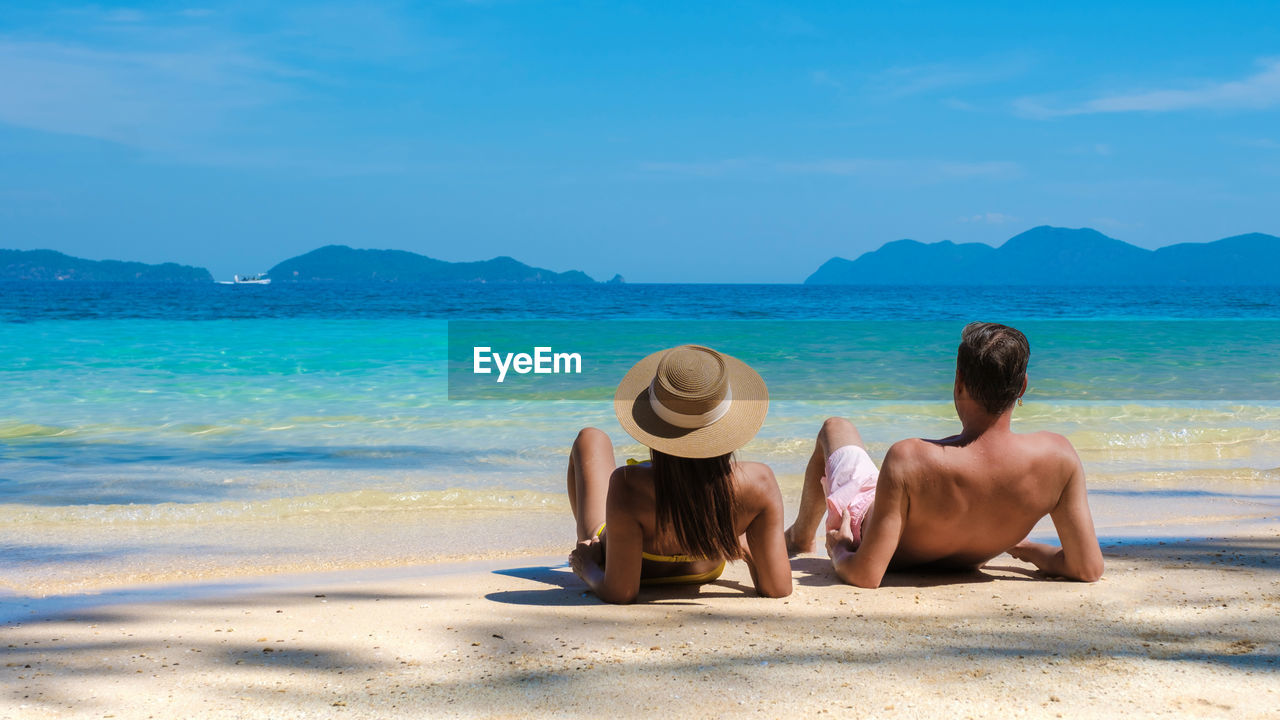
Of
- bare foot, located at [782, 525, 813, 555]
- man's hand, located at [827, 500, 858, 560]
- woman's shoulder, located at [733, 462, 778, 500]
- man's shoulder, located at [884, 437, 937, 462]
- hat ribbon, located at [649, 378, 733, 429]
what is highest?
hat ribbon, located at [649, 378, 733, 429]

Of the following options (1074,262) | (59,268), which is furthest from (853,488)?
(1074,262)

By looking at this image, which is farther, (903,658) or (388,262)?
(388,262)

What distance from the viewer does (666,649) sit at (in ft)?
9.29

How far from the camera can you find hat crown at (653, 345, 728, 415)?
2.93 m

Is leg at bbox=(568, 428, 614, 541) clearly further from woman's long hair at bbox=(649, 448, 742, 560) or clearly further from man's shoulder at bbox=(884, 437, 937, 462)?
man's shoulder at bbox=(884, 437, 937, 462)

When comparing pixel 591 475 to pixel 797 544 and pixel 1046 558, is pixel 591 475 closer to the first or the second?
pixel 797 544

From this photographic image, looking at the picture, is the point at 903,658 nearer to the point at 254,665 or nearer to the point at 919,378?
the point at 254,665

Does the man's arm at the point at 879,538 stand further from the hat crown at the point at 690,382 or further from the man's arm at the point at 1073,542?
the hat crown at the point at 690,382

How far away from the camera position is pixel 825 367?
Answer: 16469 millimetres

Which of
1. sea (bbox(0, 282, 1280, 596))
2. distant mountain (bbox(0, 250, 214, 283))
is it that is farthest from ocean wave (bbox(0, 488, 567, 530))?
distant mountain (bbox(0, 250, 214, 283))

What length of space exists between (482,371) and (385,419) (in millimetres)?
6319

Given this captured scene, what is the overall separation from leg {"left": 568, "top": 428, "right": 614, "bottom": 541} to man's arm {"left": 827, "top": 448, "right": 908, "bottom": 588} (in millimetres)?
956

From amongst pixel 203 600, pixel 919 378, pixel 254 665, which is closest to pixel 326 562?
pixel 203 600

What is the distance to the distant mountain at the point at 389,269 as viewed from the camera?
13138 centimetres
